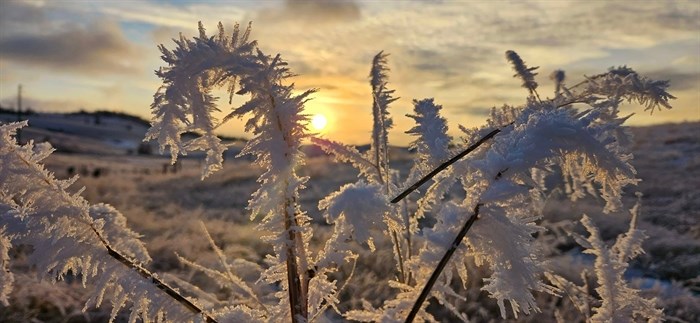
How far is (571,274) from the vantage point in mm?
6438

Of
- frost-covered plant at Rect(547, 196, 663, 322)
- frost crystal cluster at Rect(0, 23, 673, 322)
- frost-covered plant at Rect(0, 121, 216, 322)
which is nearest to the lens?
frost crystal cluster at Rect(0, 23, 673, 322)

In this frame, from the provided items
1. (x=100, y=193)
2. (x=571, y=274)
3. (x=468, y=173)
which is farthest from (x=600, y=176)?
(x=100, y=193)

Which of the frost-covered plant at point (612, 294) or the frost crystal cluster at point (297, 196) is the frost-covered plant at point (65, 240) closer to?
the frost crystal cluster at point (297, 196)

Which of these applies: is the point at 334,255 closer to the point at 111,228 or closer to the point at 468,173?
the point at 468,173

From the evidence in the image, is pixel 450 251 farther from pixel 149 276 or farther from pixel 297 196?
pixel 149 276

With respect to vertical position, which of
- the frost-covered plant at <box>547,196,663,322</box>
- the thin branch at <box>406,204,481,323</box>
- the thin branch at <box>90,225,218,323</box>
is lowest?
the frost-covered plant at <box>547,196,663,322</box>

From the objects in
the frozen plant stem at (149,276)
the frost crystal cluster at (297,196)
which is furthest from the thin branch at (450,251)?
the frozen plant stem at (149,276)

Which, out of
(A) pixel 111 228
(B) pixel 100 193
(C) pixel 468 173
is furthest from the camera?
(B) pixel 100 193

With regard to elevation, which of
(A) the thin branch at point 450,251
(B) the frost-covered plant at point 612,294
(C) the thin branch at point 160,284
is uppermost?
(A) the thin branch at point 450,251

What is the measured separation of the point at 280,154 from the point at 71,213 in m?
0.50

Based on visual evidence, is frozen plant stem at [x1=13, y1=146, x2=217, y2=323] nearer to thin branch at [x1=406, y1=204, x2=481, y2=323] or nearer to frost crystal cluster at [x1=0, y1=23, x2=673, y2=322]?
frost crystal cluster at [x1=0, y1=23, x2=673, y2=322]

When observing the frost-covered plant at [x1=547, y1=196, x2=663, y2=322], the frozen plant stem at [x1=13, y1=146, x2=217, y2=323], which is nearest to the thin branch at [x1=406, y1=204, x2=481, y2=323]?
the frozen plant stem at [x1=13, y1=146, x2=217, y2=323]

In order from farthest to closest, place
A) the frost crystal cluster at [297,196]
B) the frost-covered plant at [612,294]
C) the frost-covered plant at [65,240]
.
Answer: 1. the frost-covered plant at [612,294]
2. the frost-covered plant at [65,240]
3. the frost crystal cluster at [297,196]

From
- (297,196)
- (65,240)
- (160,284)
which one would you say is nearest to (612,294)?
(297,196)
